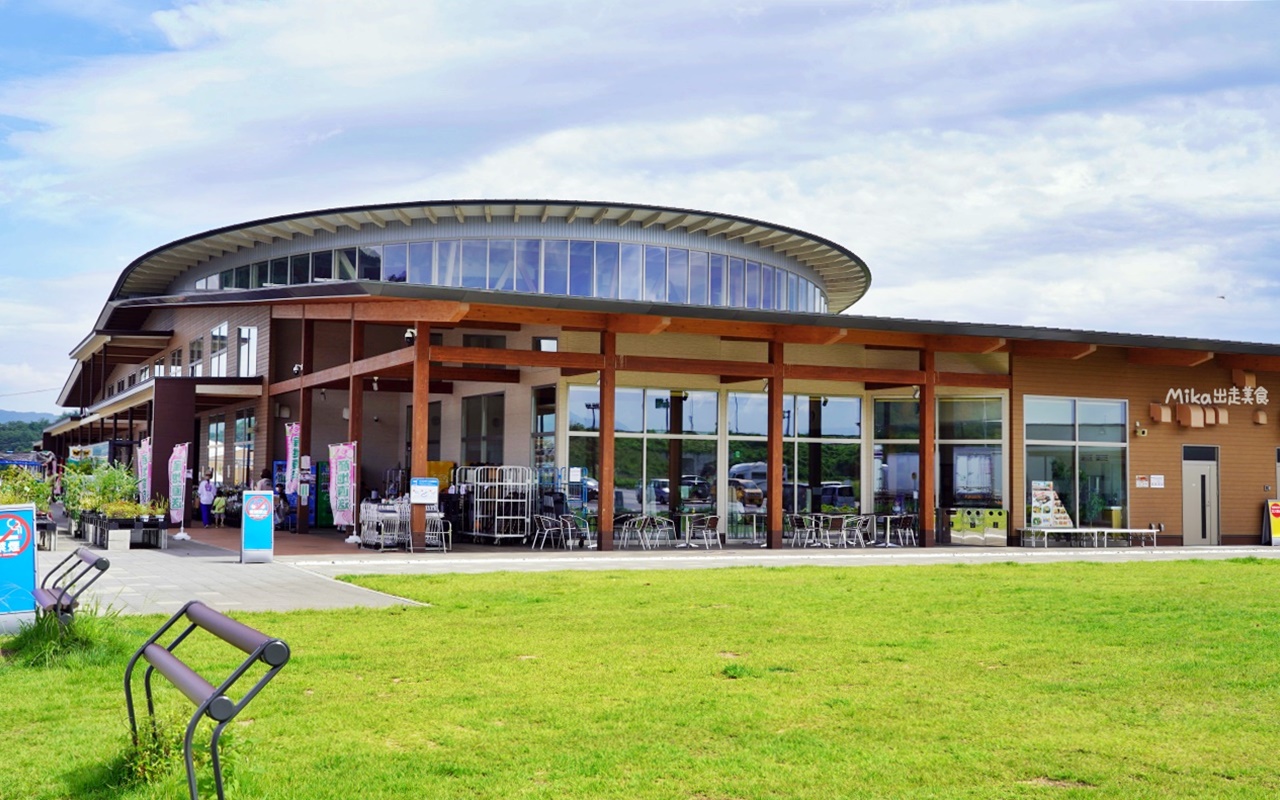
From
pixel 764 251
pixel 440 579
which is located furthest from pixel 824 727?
pixel 764 251

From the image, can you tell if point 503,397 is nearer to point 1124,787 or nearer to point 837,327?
point 837,327

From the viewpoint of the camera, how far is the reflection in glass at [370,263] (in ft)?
111

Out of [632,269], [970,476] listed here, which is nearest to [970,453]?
[970,476]

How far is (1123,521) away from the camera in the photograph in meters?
27.3

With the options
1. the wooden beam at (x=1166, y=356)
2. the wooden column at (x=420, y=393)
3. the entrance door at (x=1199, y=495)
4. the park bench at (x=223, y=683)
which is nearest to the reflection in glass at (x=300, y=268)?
the wooden column at (x=420, y=393)

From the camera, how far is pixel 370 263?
112ft

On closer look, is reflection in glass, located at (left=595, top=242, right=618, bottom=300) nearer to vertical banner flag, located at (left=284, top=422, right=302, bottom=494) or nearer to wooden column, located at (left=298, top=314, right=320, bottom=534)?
wooden column, located at (left=298, top=314, right=320, bottom=534)

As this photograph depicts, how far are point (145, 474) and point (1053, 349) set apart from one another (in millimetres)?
21069

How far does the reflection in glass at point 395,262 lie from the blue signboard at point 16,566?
23.8m

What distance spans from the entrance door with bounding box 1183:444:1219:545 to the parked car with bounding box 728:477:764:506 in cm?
1000

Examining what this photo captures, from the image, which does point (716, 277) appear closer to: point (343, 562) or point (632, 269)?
point (632, 269)

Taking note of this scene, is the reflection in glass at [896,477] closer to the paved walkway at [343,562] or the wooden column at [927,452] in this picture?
the wooden column at [927,452]

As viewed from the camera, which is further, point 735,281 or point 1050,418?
point 735,281

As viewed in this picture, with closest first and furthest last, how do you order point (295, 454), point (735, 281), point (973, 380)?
point (973, 380) < point (295, 454) < point (735, 281)
